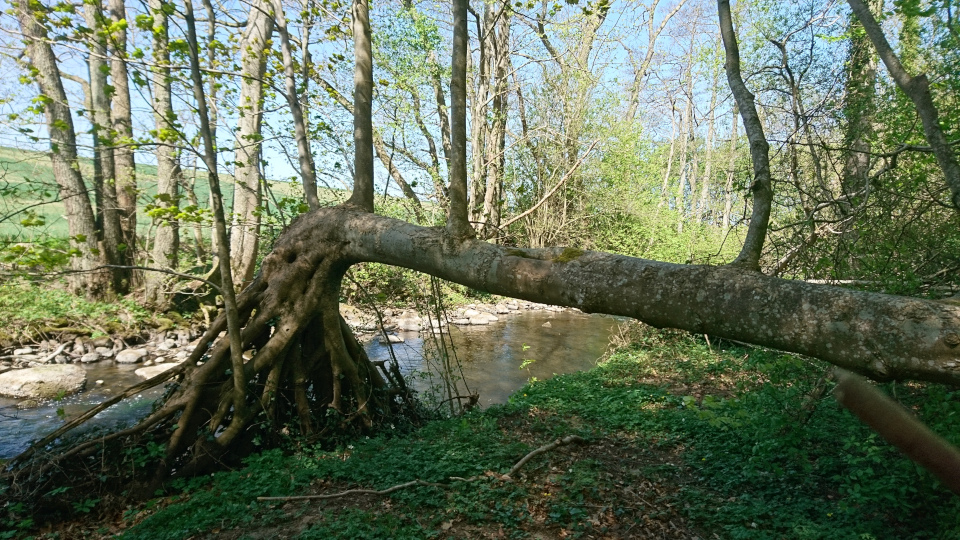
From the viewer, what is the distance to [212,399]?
16.8ft

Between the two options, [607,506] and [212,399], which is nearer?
[607,506]

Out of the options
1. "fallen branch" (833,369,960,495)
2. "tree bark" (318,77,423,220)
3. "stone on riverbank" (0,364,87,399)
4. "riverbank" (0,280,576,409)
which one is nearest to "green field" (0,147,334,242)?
"tree bark" (318,77,423,220)

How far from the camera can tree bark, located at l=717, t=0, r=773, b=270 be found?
269 cm

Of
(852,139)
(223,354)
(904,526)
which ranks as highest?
(852,139)

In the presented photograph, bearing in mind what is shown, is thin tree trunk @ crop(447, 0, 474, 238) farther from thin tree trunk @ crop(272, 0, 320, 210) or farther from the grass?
the grass

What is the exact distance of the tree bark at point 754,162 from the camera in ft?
8.84

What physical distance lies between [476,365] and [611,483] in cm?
610

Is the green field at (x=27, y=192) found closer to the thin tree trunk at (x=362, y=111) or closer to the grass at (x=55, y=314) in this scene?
the thin tree trunk at (x=362, y=111)

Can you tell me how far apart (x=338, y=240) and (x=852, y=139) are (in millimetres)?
5712

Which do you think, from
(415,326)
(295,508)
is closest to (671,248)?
(415,326)

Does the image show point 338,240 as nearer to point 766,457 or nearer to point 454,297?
point 766,457

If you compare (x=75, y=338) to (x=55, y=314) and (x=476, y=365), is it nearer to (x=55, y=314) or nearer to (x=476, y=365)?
(x=55, y=314)

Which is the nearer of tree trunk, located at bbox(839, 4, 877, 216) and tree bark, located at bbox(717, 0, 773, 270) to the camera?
tree bark, located at bbox(717, 0, 773, 270)

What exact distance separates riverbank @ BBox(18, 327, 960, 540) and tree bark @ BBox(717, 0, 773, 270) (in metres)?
1.65
